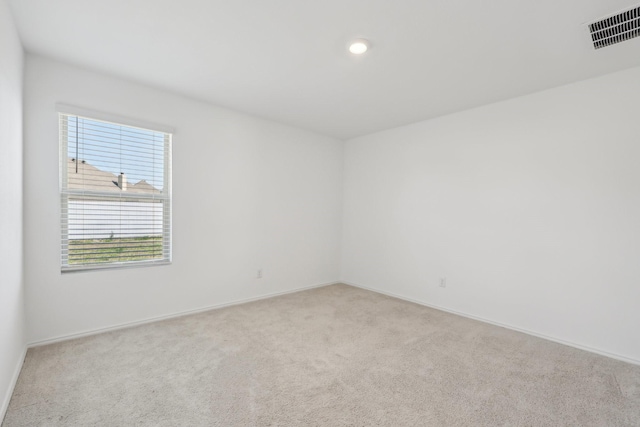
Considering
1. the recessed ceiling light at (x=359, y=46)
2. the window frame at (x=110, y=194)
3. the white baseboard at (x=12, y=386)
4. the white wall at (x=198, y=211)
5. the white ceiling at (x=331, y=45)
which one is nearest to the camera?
the white baseboard at (x=12, y=386)

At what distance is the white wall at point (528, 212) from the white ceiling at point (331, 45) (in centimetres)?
38

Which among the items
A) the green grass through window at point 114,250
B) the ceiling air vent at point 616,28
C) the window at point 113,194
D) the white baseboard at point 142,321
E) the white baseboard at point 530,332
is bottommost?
the white baseboard at point 530,332

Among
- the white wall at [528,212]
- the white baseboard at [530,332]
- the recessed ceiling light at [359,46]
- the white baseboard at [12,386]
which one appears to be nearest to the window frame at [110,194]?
the white baseboard at [12,386]

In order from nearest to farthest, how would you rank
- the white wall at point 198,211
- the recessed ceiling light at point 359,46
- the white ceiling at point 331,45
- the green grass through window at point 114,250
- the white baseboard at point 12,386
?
the white baseboard at point 12,386 → the white ceiling at point 331,45 → the recessed ceiling light at point 359,46 → the white wall at point 198,211 → the green grass through window at point 114,250

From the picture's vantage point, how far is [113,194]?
2.96 m

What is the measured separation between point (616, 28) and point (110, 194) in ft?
14.1

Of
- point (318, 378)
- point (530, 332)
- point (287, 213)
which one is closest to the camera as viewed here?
point (318, 378)

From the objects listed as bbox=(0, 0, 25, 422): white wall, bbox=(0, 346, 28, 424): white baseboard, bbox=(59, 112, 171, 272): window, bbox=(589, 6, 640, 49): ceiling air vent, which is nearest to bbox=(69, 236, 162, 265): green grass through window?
bbox=(59, 112, 171, 272): window

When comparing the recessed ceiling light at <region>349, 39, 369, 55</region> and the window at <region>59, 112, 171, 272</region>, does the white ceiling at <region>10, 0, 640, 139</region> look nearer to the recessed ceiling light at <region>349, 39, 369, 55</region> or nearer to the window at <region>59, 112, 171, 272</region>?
the recessed ceiling light at <region>349, 39, 369, 55</region>

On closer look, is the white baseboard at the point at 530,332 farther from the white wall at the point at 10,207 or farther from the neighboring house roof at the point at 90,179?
the white wall at the point at 10,207

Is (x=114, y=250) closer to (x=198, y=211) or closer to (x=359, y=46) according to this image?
(x=198, y=211)

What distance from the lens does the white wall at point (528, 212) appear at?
2.59 meters

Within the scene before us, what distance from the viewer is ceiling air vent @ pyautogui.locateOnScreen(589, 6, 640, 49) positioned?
1902 mm

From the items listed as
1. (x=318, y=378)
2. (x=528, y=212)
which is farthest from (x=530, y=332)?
(x=318, y=378)
